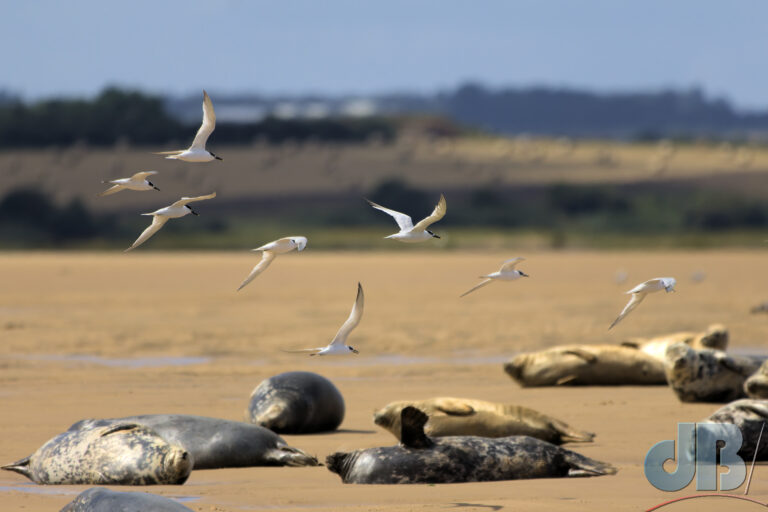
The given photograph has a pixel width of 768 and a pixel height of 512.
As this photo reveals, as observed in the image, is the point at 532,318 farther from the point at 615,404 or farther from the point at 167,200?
the point at 167,200

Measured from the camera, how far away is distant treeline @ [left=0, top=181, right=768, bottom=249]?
57844 mm

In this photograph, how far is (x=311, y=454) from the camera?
37.8ft

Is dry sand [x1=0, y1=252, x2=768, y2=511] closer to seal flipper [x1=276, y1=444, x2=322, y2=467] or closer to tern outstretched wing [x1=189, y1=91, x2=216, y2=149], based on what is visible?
seal flipper [x1=276, y1=444, x2=322, y2=467]

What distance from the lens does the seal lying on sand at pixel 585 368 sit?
16391 millimetres

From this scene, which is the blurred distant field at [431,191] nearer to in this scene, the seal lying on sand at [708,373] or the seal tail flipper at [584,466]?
the seal lying on sand at [708,373]

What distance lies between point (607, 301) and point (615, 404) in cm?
1645

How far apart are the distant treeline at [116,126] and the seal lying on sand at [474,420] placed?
226 ft

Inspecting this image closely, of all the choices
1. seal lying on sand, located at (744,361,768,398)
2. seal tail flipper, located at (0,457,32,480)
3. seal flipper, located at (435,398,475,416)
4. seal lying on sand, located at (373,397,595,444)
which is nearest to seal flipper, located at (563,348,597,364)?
seal lying on sand, located at (744,361,768,398)

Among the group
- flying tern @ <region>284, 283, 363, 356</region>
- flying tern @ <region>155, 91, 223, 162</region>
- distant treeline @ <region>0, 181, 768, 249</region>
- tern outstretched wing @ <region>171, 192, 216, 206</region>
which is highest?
flying tern @ <region>155, 91, 223, 162</region>

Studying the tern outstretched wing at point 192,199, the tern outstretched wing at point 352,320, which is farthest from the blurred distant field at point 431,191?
the tern outstretched wing at point 352,320

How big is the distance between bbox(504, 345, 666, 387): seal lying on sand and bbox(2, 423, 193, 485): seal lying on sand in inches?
282

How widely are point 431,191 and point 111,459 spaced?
64.8 meters

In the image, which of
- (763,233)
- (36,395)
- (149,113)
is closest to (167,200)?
(149,113)

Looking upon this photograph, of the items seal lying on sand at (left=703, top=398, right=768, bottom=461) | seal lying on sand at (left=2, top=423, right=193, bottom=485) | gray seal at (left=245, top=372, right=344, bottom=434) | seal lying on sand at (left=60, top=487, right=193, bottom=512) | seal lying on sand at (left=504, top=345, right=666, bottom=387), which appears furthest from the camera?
seal lying on sand at (left=504, top=345, right=666, bottom=387)
